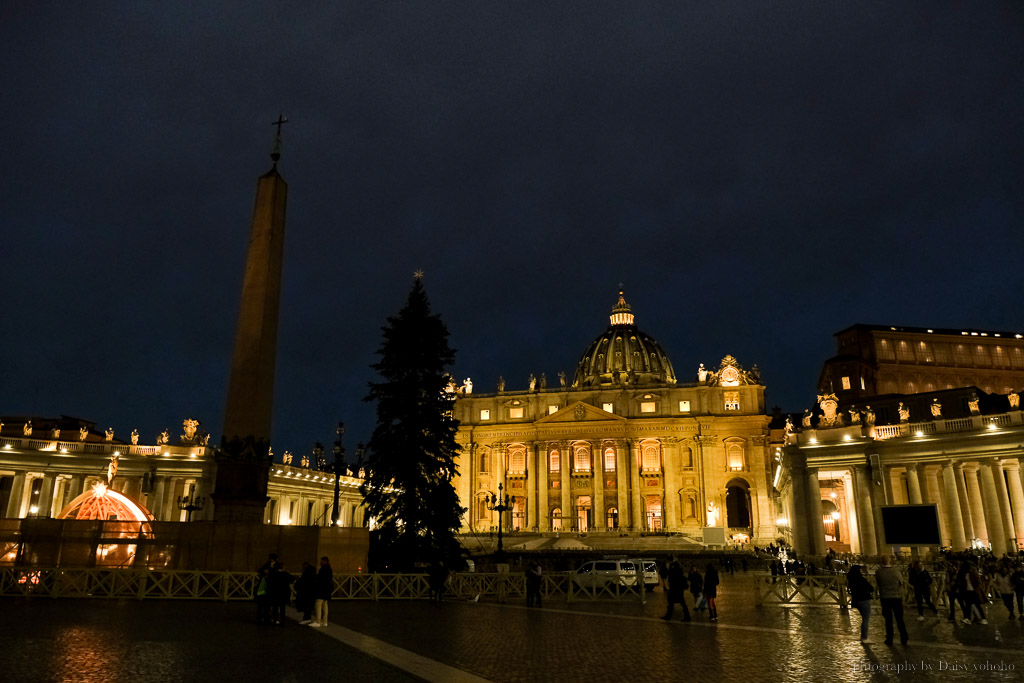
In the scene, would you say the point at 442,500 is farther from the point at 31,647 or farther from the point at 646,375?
the point at 646,375

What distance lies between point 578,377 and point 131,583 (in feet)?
316

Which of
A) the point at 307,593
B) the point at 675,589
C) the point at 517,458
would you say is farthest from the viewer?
the point at 517,458

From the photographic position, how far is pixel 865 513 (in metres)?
42.8

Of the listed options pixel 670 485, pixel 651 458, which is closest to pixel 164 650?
pixel 670 485

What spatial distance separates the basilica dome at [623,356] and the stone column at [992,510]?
61.5 meters

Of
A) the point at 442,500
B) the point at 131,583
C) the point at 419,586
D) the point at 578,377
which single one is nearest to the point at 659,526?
the point at 578,377

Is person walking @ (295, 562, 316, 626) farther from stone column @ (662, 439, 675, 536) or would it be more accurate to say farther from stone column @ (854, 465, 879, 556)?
stone column @ (662, 439, 675, 536)

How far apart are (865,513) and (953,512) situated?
468 centimetres

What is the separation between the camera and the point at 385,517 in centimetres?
3078

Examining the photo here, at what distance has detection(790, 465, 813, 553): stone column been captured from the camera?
44.3m

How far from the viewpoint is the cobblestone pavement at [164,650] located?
356 inches

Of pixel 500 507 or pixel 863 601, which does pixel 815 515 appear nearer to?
pixel 500 507

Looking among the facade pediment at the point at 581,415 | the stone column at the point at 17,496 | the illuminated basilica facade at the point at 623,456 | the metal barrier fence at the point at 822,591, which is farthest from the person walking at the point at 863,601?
the facade pediment at the point at 581,415

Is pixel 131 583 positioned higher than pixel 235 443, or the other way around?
pixel 235 443
